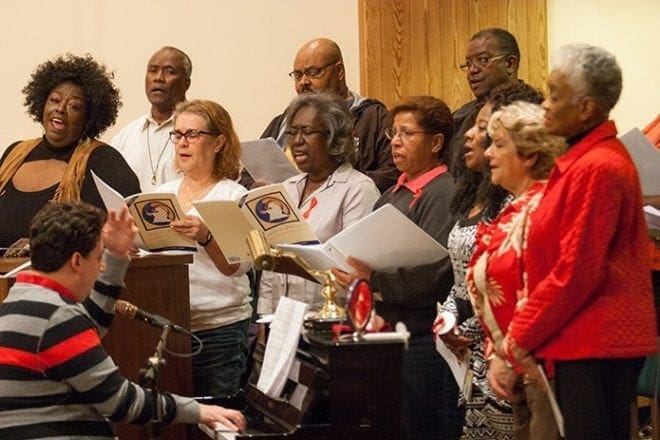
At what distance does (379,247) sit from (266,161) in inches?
44.1

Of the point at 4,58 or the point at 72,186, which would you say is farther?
the point at 4,58

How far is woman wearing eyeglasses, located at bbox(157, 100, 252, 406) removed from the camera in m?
4.07

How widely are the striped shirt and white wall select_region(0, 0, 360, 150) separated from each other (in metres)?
3.80

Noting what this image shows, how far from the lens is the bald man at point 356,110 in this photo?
479 cm

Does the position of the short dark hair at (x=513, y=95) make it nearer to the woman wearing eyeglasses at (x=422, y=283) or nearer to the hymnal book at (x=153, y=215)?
the woman wearing eyeglasses at (x=422, y=283)

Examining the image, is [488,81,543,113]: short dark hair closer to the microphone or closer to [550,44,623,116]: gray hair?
[550,44,623,116]: gray hair

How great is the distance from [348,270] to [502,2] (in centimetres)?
327

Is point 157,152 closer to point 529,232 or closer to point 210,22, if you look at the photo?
point 210,22

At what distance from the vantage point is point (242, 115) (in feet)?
22.4

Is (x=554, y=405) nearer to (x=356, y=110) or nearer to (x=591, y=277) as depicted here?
(x=591, y=277)

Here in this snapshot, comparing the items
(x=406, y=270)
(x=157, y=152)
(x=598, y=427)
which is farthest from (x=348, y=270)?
(x=157, y=152)

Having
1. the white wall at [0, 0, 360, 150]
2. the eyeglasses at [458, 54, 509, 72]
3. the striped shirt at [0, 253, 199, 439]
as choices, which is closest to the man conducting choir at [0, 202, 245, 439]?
the striped shirt at [0, 253, 199, 439]

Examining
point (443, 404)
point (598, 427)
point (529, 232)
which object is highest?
point (529, 232)

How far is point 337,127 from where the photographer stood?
13.9ft
